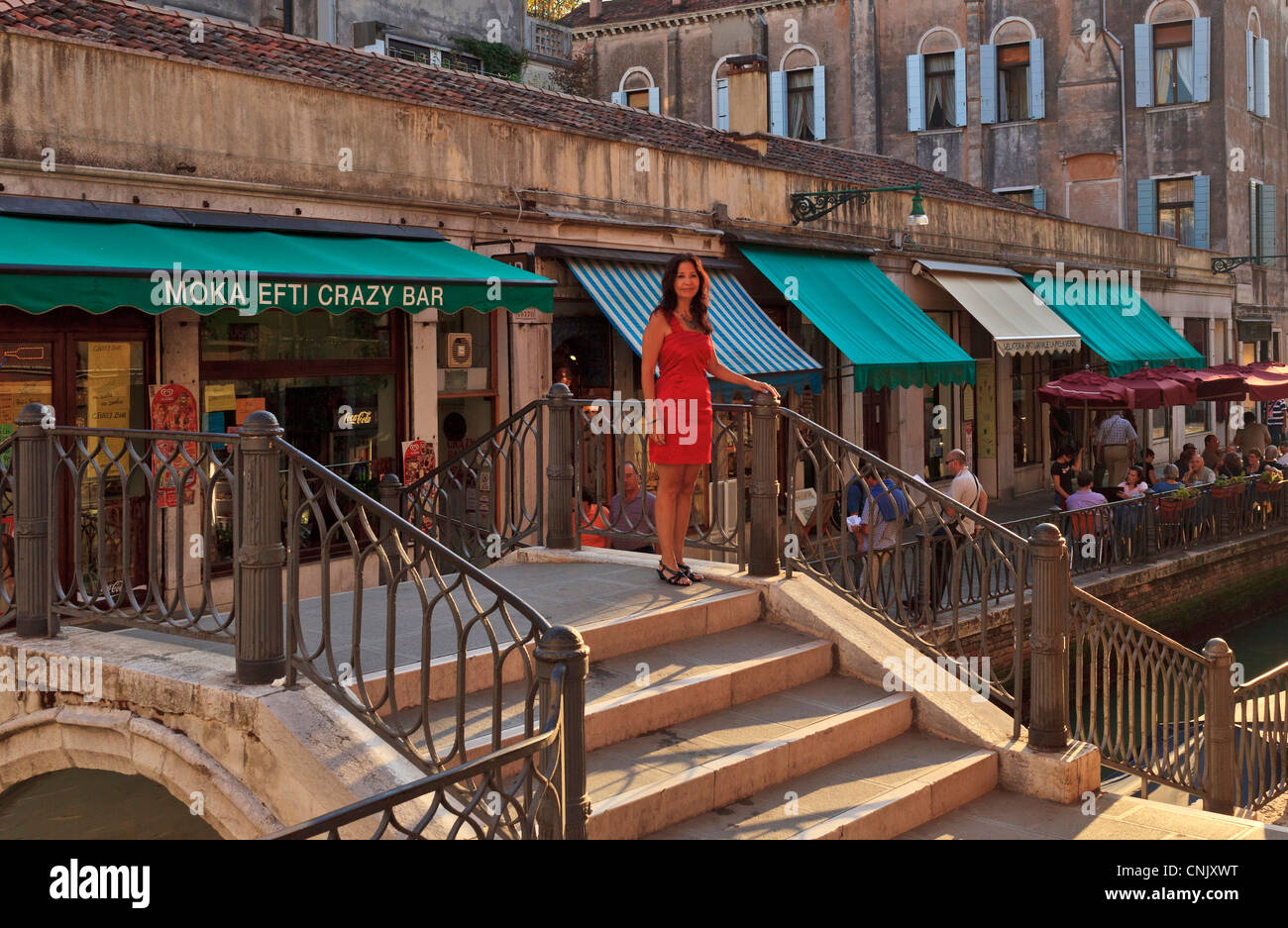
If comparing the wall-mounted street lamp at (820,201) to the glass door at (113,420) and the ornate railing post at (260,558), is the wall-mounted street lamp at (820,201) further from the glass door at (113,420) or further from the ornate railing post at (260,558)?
the ornate railing post at (260,558)

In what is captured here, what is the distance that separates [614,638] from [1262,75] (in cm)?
3093

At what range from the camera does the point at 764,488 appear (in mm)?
7656

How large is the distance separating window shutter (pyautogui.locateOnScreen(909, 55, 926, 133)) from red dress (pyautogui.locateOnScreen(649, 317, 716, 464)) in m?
25.9

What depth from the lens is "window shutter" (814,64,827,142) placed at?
32.2m

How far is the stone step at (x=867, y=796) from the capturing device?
5.47 metres

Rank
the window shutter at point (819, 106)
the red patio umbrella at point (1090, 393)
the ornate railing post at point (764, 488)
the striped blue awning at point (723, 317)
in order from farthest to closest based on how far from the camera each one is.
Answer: the window shutter at point (819, 106) < the red patio umbrella at point (1090, 393) < the striped blue awning at point (723, 317) < the ornate railing post at point (764, 488)

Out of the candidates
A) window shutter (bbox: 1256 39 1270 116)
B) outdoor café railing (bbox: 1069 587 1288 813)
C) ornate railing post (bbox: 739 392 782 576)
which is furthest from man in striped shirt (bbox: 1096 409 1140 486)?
window shutter (bbox: 1256 39 1270 116)

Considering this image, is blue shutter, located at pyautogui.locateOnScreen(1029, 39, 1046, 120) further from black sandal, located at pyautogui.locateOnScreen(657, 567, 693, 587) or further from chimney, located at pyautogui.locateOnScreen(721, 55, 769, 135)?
black sandal, located at pyautogui.locateOnScreen(657, 567, 693, 587)

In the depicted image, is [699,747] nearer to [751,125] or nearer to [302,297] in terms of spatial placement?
[302,297]

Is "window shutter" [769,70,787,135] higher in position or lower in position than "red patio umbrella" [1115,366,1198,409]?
higher

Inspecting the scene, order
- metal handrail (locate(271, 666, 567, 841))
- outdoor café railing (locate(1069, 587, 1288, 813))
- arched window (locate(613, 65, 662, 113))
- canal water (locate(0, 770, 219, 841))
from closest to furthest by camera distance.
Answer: metal handrail (locate(271, 666, 567, 841)) < canal water (locate(0, 770, 219, 841)) < outdoor café railing (locate(1069, 587, 1288, 813)) < arched window (locate(613, 65, 662, 113))

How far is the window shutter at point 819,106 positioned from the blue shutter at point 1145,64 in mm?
7190

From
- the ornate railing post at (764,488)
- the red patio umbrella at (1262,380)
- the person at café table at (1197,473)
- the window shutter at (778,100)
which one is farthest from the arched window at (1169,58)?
the ornate railing post at (764,488)
